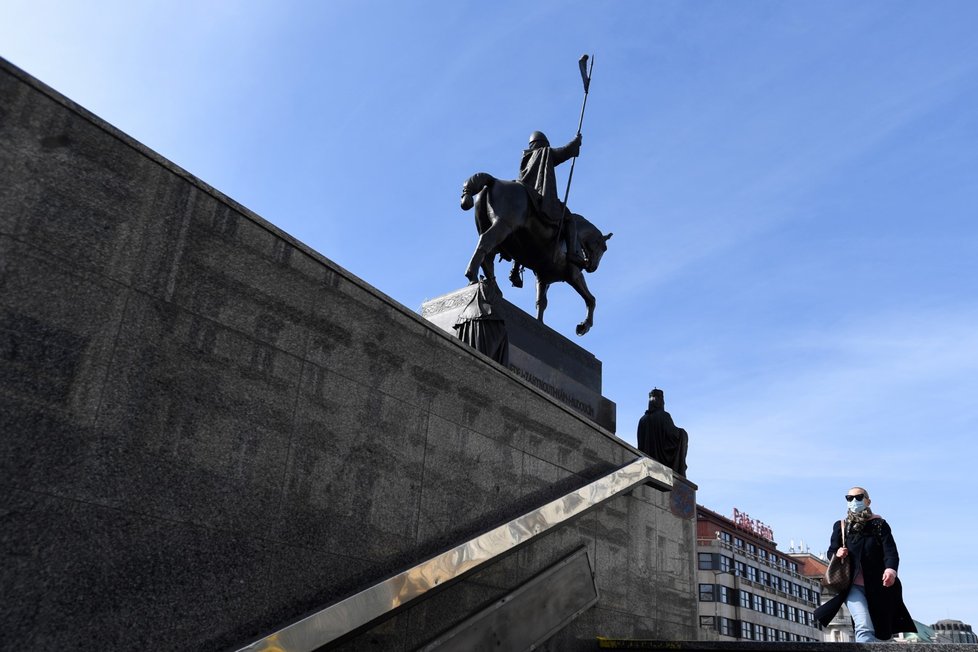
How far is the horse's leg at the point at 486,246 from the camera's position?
1142 centimetres

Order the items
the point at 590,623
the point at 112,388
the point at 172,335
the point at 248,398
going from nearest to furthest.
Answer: the point at 112,388 < the point at 172,335 < the point at 248,398 < the point at 590,623

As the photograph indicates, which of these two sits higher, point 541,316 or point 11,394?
point 541,316

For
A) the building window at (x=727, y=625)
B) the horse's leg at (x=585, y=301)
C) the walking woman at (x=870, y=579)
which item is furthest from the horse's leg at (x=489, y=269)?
the building window at (x=727, y=625)

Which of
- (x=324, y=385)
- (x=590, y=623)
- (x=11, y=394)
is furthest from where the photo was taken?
(x=590, y=623)

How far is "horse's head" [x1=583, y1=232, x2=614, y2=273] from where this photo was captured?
14281mm

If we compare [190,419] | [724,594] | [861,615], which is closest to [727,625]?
[724,594]

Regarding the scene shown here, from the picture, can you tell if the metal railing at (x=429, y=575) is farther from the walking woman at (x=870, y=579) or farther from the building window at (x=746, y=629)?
the building window at (x=746, y=629)

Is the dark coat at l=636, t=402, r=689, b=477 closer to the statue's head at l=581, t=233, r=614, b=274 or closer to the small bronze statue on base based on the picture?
the small bronze statue on base

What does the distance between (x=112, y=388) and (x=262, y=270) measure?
155cm

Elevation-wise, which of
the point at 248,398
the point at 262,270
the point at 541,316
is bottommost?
the point at 248,398

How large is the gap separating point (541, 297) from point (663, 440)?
3102 mm

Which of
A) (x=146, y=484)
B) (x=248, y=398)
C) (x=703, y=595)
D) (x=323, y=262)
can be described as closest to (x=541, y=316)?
(x=323, y=262)

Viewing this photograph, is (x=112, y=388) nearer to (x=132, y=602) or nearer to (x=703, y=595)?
(x=132, y=602)

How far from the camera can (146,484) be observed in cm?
513
